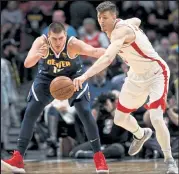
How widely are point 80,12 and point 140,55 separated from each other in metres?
7.71

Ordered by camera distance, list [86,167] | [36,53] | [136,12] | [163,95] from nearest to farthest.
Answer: [163,95]
[36,53]
[86,167]
[136,12]

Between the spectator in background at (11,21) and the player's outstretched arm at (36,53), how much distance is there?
734cm

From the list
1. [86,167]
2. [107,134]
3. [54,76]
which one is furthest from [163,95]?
[107,134]

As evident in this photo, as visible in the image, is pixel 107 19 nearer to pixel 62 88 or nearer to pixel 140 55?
pixel 140 55

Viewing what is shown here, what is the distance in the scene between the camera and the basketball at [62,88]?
8.65 metres

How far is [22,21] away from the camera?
16.9 metres

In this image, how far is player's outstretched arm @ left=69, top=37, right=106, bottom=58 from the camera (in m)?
9.16

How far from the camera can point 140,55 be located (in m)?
9.10

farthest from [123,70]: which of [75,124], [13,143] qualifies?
[13,143]

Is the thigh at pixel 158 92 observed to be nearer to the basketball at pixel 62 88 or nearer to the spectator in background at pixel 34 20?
the basketball at pixel 62 88

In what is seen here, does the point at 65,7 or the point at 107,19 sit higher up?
the point at 65,7

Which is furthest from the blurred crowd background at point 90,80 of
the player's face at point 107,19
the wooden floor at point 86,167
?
the player's face at point 107,19

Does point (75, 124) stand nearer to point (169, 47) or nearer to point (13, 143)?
point (13, 143)

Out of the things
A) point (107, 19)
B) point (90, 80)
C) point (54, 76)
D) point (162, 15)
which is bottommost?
point (90, 80)
